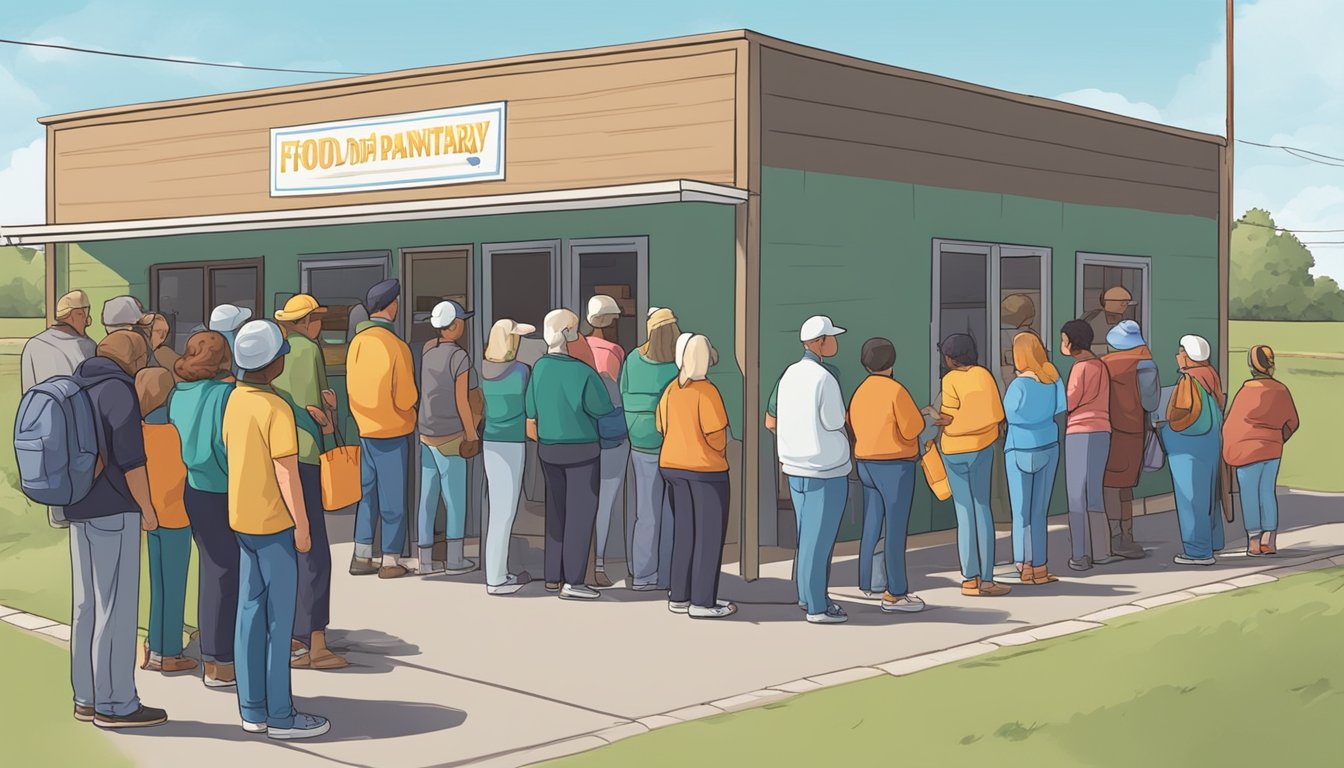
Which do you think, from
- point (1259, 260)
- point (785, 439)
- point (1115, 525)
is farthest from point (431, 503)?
point (1259, 260)

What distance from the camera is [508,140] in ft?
40.1

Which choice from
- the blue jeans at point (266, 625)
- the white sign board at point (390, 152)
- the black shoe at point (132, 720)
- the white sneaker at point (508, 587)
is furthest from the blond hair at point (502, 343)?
the black shoe at point (132, 720)

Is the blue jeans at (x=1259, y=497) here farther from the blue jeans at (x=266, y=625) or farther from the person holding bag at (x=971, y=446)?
the blue jeans at (x=266, y=625)

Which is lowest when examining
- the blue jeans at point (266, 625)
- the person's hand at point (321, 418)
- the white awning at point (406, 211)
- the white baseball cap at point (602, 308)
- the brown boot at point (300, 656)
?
the brown boot at point (300, 656)

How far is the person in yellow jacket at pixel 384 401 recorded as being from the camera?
10000 mm

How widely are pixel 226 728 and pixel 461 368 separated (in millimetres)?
3998

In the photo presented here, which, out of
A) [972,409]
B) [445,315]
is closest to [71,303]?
[445,315]

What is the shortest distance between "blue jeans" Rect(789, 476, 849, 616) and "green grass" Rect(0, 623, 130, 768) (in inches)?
160

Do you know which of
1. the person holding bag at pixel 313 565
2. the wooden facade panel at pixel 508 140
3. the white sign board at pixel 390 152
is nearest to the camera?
the person holding bag at pixel 313 565

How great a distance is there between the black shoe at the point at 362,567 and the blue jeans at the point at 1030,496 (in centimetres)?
444

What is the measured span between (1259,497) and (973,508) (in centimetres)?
326

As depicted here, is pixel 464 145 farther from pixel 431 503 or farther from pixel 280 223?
pixel 431 503

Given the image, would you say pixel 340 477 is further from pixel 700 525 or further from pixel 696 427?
pixel 700 525

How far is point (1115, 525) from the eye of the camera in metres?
12.1
